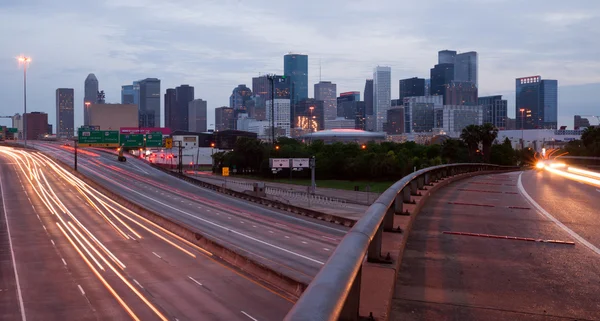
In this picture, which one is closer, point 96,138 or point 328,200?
point 328,200

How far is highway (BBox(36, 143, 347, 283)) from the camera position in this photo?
31148mm

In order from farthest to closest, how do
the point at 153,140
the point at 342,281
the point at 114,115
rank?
the point at 114,115 → the point at 153,140 → the point at 342,281

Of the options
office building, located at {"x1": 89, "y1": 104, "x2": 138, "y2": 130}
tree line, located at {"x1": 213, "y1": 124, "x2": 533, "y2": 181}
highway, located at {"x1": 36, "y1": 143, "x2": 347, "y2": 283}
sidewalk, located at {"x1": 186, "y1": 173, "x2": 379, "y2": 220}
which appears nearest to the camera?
highway, located at {"x1": 36, "y1": 143, "x2": 347, "y2": 283}

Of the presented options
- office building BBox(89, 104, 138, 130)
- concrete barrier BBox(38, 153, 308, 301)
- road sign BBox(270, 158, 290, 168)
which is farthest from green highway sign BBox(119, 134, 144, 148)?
office building BBox(89, 104, 138, 130)

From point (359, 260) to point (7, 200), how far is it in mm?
62823

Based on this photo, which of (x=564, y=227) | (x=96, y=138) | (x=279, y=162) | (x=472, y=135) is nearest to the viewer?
(x=564, y=227)

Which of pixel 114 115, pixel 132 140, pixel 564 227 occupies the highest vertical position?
pixel 114 115

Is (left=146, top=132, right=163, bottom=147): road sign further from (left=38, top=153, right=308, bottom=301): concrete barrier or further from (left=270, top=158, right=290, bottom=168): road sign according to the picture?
(left=38, top=153, right=308, bottom=301): concrete barrier

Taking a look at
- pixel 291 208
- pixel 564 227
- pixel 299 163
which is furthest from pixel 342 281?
pixel 299 163

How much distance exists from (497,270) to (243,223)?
40.1 m

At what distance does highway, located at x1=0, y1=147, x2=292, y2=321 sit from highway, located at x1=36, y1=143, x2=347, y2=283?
9.54ft

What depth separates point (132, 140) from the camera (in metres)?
97.2

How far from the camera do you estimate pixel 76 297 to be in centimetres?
2294

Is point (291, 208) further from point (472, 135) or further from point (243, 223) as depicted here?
point (472, 135)
